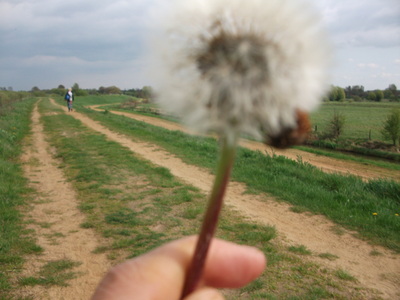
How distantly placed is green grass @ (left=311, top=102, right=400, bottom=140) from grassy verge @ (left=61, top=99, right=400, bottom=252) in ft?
28.6

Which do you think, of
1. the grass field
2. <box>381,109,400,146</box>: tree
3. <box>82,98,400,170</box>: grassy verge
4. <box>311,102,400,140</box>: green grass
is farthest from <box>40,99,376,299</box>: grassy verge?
<box>381,109,400,146</box>: tree

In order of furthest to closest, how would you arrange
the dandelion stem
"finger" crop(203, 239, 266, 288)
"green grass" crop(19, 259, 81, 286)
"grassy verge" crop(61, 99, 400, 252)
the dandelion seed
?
"grassy verge" crop(61, 99, 400, 252)
"green grass" crop(19, 259, 81, 286)
"finger" crop(203, 239, 266, 288)
the dandelion seed
the dandelion stem

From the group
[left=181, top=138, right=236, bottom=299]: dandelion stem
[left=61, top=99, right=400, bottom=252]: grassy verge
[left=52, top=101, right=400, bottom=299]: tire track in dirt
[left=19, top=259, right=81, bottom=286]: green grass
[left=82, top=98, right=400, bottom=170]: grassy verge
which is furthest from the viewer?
[left=82, top=98, right=400, bottom=170]: grassy verge

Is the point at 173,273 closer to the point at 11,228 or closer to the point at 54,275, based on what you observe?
the point at 54,275

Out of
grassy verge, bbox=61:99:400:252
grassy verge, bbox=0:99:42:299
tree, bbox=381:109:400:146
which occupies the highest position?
tree, bbox=381:109:400:146

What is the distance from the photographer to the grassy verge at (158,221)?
17.7ft

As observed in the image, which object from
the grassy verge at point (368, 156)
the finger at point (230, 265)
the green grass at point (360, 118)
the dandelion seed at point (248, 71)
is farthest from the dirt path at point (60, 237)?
the grassy verge at point (368, 156)

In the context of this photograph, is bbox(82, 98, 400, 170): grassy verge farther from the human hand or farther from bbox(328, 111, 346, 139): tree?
the human hand

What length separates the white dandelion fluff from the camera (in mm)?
1046

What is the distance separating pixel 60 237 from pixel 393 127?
73.0 feet

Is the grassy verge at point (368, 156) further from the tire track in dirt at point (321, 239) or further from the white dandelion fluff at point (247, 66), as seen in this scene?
the white dandelion fluff at point (247, 66)

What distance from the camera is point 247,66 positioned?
1.06 metres

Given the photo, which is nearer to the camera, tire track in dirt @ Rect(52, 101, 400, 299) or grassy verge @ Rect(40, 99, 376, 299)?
grassy verge @ Rect(40, 99, 376, 299)

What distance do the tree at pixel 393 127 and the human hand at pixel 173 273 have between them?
23197 millimetres
